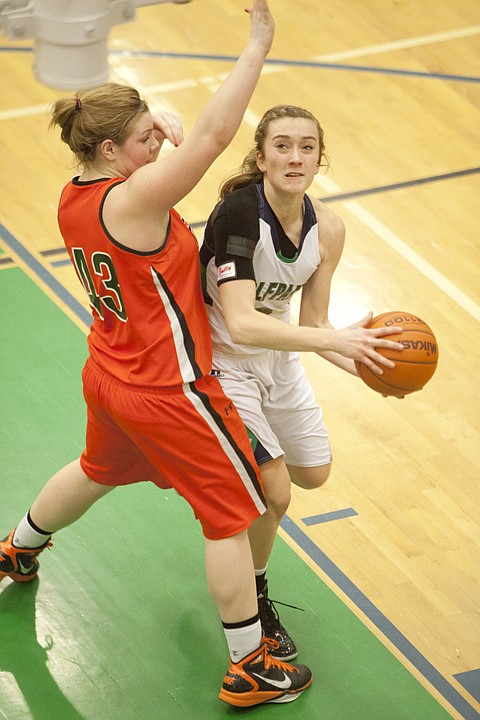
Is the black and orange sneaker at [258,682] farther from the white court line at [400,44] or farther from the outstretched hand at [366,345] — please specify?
the white court line at [400,44]

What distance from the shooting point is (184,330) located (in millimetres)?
4117

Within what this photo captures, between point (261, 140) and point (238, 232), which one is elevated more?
point (261, 140)

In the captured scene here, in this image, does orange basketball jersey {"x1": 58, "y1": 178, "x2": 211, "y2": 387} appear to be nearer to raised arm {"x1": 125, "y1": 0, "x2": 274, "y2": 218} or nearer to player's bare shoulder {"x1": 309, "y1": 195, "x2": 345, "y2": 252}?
raised arm {"x1": 125, "y1": 0, "x2": 274, "y2": 218}

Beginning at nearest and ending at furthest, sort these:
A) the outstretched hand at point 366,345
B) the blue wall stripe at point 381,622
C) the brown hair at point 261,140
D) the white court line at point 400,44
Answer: the outstretched hand at point 366,345
the brown hair at point 261,140
the blue wall stripe at point 381,622
the white court line at point 400,44

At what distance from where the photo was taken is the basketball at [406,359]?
395cm

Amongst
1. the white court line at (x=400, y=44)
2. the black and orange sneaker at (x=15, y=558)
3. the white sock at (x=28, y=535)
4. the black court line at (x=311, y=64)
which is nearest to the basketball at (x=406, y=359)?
the white sock at (x=28, y=535)

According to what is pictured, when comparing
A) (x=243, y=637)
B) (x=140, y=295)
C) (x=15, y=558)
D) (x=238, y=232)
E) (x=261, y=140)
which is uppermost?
(x=261, y=140)

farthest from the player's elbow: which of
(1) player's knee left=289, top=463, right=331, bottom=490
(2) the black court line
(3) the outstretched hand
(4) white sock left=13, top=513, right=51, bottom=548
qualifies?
(2) the black court line

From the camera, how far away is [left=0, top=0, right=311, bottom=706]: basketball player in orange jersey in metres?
3.93

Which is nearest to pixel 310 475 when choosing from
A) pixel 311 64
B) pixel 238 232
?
pixel 238 232

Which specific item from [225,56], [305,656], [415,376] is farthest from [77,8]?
[225,56]

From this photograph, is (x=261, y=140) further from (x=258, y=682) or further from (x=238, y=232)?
(x=258, y=682)

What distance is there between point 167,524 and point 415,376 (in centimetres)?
171

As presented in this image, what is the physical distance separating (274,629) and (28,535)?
990mm
